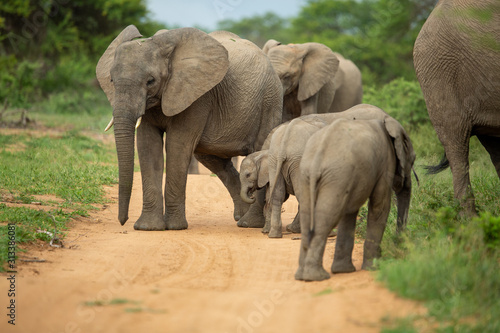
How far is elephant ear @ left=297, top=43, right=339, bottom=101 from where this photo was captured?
1253 centimetres

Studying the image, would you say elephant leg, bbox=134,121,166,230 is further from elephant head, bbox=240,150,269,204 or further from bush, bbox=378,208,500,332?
bush, bbox=378,208,500,332

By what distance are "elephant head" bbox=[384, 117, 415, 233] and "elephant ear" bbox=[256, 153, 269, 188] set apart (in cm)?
195

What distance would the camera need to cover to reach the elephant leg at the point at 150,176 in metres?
7.99

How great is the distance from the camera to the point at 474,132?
7375mm

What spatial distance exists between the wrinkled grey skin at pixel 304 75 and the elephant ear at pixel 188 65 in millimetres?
4023

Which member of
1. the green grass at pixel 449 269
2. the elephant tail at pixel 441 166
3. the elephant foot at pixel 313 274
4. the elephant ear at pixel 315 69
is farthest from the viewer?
the elephant ear at pixel 315 69

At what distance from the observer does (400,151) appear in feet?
19.2

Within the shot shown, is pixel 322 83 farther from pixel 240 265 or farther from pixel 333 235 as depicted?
pixel 240 265

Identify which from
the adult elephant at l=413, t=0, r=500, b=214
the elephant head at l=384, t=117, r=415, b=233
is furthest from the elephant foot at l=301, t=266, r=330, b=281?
the adult elephant at l=413, t=0, r=500, b=214

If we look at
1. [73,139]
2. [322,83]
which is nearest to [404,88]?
[322,83]

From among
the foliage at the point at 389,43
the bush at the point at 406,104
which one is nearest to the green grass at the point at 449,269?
the bush at the point at 406,104

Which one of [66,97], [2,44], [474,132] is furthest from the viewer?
[2,44]

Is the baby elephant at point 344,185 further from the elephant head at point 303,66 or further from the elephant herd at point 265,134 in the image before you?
the elephant head at point 303,66

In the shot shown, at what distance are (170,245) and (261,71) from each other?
9.44 ft
